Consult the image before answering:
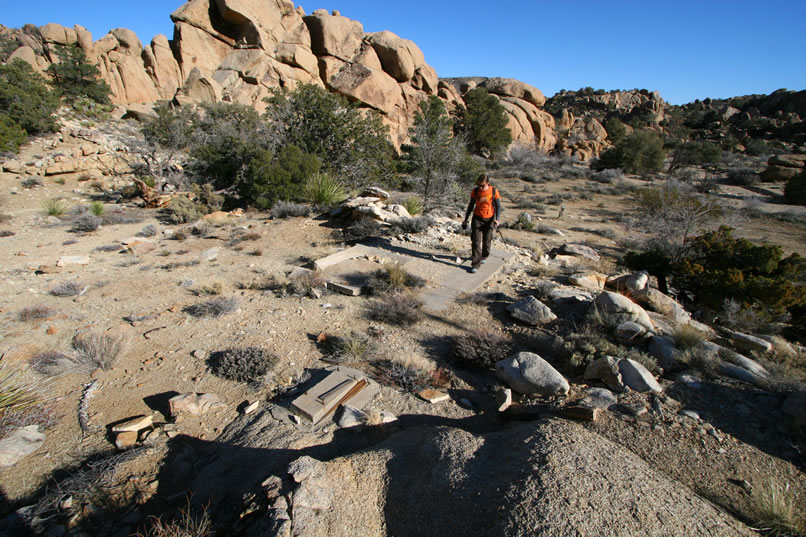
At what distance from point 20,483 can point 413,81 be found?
119ft

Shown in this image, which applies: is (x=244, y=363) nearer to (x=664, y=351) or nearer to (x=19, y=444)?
(x=19, y=444)

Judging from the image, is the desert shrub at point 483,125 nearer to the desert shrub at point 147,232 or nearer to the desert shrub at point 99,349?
the desert shrub at point 147,232

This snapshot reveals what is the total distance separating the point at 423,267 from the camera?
689 cm

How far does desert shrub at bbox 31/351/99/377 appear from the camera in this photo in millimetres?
3902

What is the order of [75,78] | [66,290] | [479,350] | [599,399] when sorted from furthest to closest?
[75,78] → [66,290] → [479,350] → [599,399]

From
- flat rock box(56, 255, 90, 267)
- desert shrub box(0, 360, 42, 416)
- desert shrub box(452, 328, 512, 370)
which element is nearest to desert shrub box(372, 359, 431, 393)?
desert shrub box(452, 328, 512, 370)

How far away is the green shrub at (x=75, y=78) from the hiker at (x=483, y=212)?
28.1 metres

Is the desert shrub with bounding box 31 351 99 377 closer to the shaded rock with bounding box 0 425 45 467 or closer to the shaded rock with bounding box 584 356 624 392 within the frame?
the shaded rock with bounding box 0 425 45 467

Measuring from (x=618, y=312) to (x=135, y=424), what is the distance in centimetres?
532

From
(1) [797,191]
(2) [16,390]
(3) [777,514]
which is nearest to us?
(3) [777,514]

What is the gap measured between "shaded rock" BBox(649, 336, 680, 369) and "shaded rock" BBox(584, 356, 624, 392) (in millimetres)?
649

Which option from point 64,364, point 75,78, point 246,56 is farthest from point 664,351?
point 75,78

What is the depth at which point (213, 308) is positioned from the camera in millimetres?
5270

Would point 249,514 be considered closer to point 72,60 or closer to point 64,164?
point 64,164
